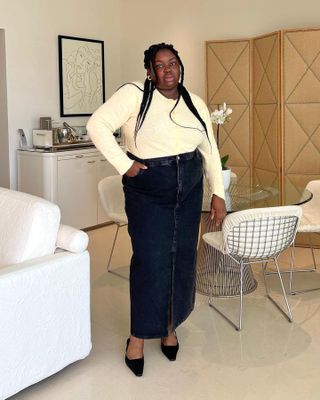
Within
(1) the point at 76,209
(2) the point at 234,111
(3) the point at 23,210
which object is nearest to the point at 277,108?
(2) the point at 234,111

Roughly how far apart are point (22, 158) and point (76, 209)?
736mm

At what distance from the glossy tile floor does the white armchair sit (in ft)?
0.46

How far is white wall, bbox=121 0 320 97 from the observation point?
532cm

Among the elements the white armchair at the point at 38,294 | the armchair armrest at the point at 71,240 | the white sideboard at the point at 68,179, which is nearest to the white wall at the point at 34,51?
the white sideboard at the point at 68,179

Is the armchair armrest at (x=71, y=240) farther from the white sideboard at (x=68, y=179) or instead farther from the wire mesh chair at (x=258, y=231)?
the white sideboard at (x=68, y=179)

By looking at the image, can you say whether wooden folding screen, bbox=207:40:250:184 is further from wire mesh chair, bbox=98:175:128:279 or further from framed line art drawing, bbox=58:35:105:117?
wire mesh chair, bbox=98:175:128:279

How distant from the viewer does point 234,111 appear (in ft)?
17.9

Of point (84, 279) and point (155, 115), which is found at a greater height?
point (155, 115)

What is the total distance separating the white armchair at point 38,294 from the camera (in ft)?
Answer: 7.81

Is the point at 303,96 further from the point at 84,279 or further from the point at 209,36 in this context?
the point at 84,279

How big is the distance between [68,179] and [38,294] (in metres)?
2.99

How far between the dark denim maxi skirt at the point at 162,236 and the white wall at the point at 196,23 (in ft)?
10.5

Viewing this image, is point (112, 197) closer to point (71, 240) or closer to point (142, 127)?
point (71, 240)

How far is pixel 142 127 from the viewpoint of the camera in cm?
251
